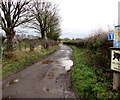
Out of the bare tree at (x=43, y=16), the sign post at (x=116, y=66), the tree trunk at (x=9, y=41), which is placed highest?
the bare tree at (x=43, y=16)

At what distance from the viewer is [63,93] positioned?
402cm

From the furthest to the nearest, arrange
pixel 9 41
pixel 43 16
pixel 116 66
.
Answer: pixel 43 16
pixel 9 41
pixel 116 66

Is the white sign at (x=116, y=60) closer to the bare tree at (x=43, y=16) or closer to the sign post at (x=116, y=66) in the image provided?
the sign post at (x=116, y=66)

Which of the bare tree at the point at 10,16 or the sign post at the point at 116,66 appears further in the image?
the bare tree at the point at 10,16

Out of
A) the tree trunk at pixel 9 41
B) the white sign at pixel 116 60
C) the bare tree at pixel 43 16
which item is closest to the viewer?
the white sign at pixel 116 60

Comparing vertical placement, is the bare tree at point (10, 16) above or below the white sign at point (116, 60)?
above

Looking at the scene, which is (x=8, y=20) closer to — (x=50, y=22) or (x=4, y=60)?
(x=4, y=60)

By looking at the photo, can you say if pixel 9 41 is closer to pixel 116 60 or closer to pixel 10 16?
pixel 10 16

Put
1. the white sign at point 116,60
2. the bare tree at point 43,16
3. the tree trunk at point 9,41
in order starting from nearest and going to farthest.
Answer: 1. the white sign at point 116,60
2. the tree trunk at point 9,41
3. the bare tree at point 43,16

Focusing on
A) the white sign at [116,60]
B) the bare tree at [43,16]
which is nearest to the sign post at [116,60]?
the white sign at [116,60]

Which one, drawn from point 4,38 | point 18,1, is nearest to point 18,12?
point 18,1

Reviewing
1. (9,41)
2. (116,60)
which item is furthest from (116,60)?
(9,41)

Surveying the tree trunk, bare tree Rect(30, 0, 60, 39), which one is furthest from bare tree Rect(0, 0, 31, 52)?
bare tree Rect(30, 0, 60, 39)

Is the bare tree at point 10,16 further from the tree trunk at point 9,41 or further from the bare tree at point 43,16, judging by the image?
the bare tree at point 43,16
